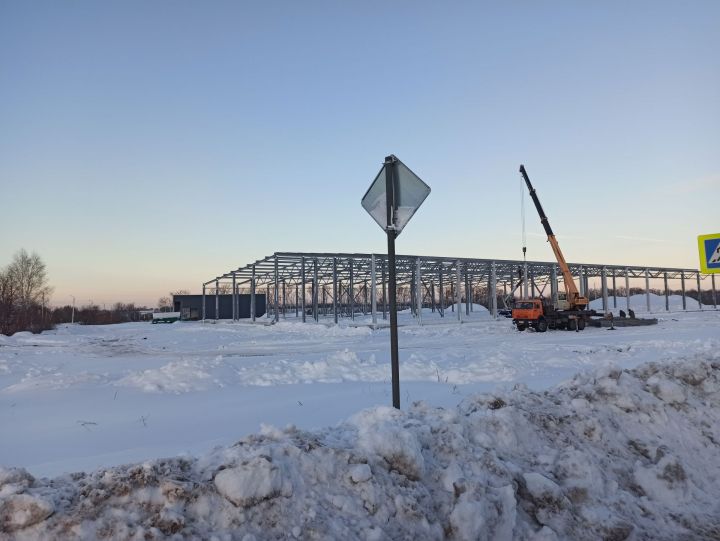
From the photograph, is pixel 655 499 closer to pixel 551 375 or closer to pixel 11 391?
pixel 551 375

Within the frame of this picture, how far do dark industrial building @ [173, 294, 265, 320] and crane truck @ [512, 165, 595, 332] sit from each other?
37516 mm

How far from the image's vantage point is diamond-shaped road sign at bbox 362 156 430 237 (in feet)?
18.4

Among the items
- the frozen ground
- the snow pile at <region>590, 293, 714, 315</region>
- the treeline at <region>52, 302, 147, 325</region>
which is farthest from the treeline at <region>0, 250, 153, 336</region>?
the snow pile at <region>590, 293, 714, 315</region>

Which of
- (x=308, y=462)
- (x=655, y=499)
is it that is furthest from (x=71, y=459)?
(x=655, y=499)

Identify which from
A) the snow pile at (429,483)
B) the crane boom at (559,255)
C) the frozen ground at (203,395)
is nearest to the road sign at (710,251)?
the frozen ground at (203,395)

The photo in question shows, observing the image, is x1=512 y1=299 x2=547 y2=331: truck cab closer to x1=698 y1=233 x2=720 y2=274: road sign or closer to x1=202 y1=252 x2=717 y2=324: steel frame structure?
x1=202 y1=252 x2=717 y2=324: steel frame structure

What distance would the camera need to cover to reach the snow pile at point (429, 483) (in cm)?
286

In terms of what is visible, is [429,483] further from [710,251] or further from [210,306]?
[210,306]

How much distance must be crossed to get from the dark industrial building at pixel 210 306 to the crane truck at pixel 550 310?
123 feet

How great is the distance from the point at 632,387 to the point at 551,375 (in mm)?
5061

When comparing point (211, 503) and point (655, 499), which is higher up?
point (211, 503)

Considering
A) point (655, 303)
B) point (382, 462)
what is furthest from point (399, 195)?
point (655, 303)

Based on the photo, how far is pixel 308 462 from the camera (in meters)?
3.45

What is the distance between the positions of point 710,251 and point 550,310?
19.6m
